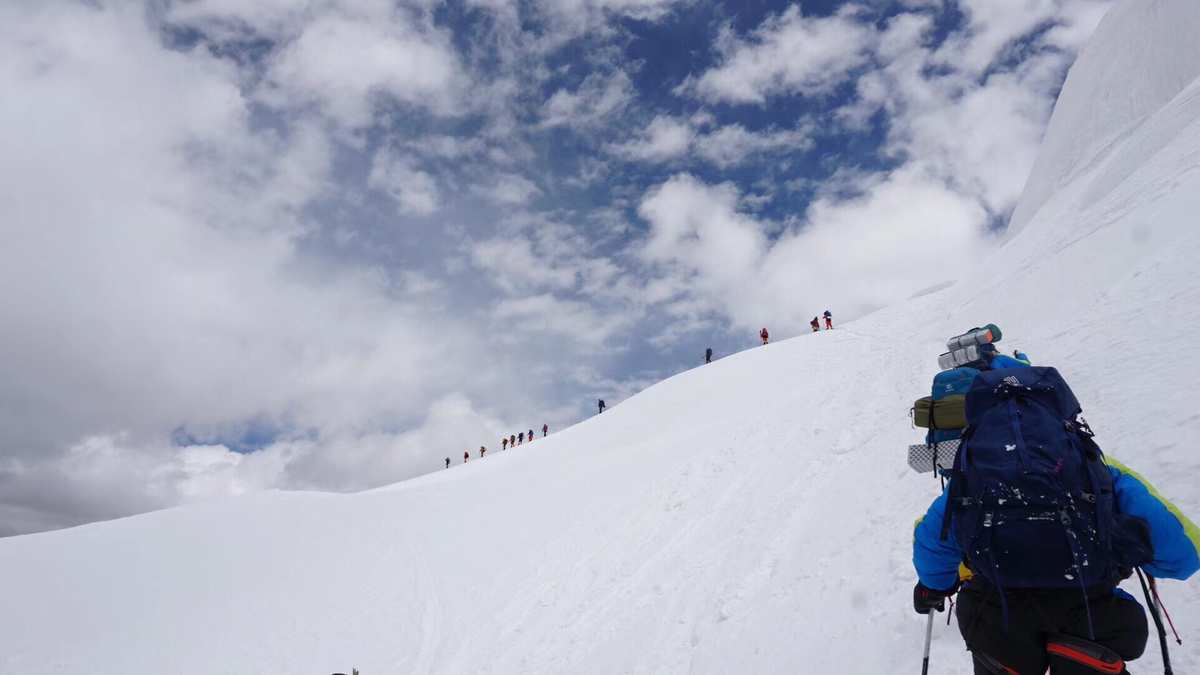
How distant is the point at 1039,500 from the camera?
263 centimetres

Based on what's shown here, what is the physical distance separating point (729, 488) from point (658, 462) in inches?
194

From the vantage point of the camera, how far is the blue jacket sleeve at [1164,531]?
2.61m

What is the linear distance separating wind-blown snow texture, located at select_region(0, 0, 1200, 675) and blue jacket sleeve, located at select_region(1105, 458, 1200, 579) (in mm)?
2726

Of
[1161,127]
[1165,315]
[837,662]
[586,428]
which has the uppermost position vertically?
[1161,127]

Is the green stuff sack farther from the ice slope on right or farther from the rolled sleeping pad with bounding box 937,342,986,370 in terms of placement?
the ice slope on right

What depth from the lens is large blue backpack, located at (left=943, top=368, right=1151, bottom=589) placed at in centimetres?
258

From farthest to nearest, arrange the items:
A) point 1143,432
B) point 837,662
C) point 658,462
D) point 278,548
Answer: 1. point 278,548
2. point 658,462
3. point 1143,432
4. point 837,662

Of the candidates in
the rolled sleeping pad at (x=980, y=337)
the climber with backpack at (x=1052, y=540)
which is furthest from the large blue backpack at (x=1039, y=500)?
the rolled sleeping pad at (x=980, y=337)

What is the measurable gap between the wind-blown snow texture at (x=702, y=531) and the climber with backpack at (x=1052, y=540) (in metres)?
2.86

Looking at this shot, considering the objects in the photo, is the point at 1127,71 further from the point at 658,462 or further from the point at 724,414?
the point at 658,462

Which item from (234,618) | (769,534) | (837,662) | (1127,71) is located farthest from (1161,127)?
(234,618)

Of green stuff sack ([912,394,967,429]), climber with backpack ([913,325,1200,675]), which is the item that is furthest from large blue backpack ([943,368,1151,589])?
green stuff sack ([912,394,967,429])

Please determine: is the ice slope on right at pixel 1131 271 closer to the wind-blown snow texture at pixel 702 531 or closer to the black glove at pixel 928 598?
the wind-blown snow texture at pixel 702 531

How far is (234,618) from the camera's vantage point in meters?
15.8
